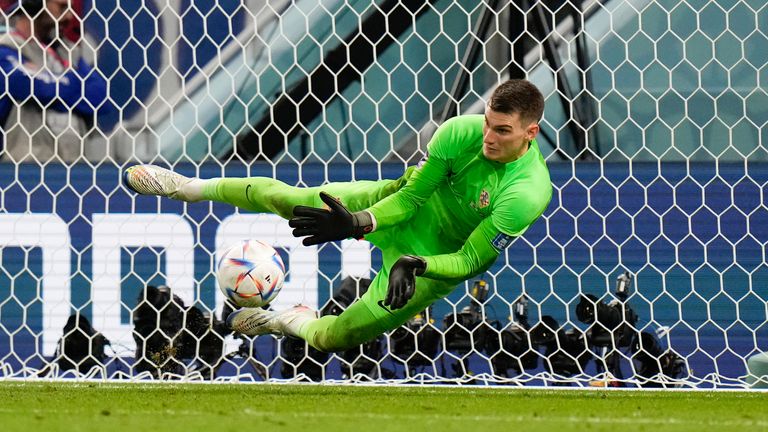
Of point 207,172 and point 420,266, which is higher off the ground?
point 207,172

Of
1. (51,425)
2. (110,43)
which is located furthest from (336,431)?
(110,43)

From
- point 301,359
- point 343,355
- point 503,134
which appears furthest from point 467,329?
point 503,134

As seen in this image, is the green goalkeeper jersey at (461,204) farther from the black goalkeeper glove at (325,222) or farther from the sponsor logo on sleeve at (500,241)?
the black goalkeeper glove at (325,222)

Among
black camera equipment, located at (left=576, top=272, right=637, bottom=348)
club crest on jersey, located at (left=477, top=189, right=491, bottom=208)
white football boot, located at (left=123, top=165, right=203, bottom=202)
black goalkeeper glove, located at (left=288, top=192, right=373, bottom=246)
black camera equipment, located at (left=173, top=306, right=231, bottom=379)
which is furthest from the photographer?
black camera equipment, located at (left=173, top=306, right=231, bottom=379)

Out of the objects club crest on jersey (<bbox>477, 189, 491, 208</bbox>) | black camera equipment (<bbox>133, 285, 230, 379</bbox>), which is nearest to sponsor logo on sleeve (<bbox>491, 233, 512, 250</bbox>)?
club crest on jersey (<bbox>477, 189, 491, 208</bbox>)

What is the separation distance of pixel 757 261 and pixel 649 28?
1.41m

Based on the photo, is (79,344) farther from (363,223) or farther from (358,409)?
(358,409)

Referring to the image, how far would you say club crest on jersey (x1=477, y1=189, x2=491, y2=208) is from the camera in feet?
14.8

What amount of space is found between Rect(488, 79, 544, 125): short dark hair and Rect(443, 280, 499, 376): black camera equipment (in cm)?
150

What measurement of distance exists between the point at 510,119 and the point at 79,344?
8.81ft

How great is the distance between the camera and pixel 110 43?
6250mm

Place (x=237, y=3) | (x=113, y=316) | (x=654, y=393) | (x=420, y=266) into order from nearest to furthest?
(x=420, y=266) → (x=654, y=393) → (x=113, y=316) → (x=237, y=3)

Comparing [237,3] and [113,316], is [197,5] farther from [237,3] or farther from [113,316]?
[113,316]

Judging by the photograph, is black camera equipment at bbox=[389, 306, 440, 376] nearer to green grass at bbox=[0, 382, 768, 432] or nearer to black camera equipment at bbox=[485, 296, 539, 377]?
black camera equipment at bbox=[485, 296, 539, 377]
